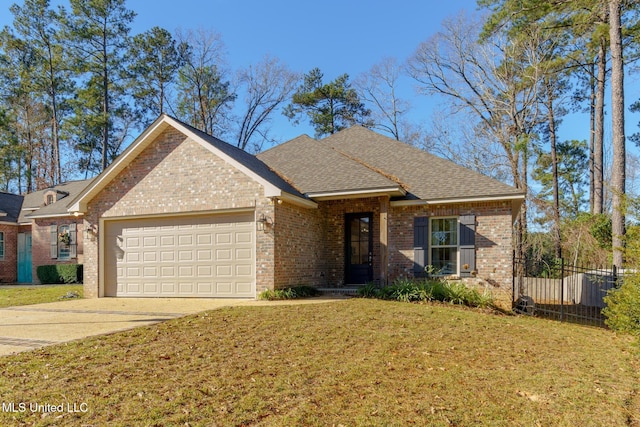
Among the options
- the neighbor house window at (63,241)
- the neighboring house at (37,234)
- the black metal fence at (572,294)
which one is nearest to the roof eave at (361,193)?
the black metal fence at (572,294)

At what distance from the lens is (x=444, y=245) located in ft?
38.2

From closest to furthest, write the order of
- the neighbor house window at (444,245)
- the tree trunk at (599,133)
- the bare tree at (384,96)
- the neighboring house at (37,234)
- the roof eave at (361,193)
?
the roof eave at (361,193) < the neighbor house window at (444,245) < the tree trunk at (599,133) < the neighboring house at (37,234) < the bare tree at (384,96)

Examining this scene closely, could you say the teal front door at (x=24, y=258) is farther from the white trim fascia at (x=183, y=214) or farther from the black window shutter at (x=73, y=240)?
the white trim fascia at (x=183, y=214)

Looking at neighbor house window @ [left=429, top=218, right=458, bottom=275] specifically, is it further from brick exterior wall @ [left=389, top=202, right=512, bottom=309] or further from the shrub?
the shrub

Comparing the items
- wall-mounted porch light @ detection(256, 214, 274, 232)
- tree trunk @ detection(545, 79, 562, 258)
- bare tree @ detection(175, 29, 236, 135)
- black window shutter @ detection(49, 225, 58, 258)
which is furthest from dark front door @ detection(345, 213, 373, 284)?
bare tree @ detection(175, 29, 236, 135)

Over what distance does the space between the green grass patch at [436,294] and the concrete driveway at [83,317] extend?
3436 mm

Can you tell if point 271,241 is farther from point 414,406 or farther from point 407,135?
point 407,135

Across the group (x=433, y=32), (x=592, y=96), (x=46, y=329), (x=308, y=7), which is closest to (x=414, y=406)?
(x=46, y=329)

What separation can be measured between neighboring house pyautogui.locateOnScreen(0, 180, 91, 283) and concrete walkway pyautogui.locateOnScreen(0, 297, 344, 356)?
9.22m

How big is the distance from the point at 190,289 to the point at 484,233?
8.26 meters

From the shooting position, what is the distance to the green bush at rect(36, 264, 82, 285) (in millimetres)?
18016

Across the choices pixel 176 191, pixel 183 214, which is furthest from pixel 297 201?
pixel 176 191

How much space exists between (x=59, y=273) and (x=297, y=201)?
13608 mm

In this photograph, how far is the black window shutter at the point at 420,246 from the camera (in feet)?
38.1
